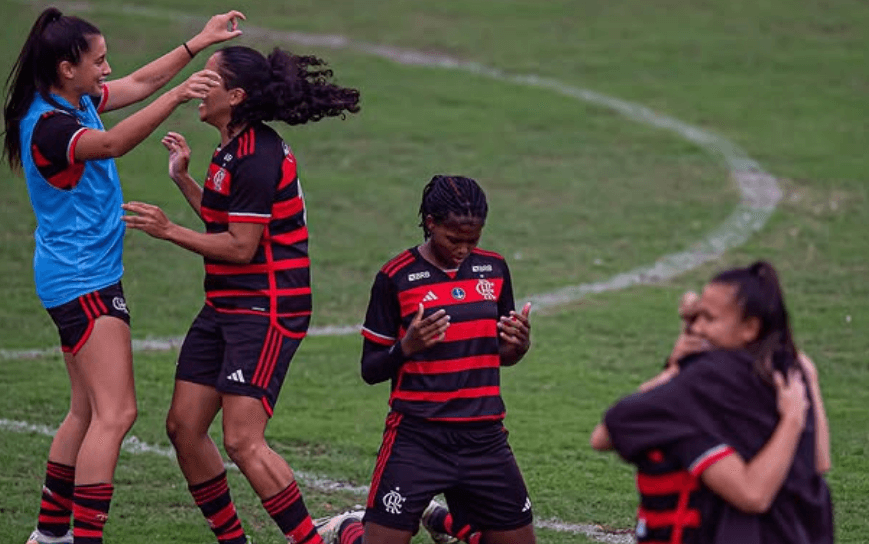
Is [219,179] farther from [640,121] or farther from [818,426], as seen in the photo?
[640,121]

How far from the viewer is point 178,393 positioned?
6773mm

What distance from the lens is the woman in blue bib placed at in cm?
661

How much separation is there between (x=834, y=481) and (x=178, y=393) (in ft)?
11.2

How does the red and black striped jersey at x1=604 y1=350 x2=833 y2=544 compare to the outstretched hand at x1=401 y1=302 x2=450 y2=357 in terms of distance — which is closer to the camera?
the red and black striped jersey at x1=604 y1=350 x2=833 y2=544

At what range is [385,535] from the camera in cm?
623

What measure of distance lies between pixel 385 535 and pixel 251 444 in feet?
2.38

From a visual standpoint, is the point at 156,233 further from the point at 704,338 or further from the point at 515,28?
the point at 515,28

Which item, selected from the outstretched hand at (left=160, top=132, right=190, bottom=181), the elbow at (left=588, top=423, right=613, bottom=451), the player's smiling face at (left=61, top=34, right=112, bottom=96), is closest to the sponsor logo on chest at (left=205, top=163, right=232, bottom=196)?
the outstretched hand at (left=160, top=132, right=190, bottom=181)

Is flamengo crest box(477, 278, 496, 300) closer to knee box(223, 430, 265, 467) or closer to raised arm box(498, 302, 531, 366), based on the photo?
raised arm box(498, 302, 531, 366)

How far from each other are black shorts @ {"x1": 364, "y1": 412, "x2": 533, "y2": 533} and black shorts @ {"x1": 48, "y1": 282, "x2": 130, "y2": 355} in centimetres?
140

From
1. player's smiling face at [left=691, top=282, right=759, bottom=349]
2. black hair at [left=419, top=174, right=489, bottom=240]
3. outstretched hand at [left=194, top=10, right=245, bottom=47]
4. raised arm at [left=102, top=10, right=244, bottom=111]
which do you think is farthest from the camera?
raised arm at [left=102, top=10, right=244, bottom=111]

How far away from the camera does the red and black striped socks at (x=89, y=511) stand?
6562 millimetres

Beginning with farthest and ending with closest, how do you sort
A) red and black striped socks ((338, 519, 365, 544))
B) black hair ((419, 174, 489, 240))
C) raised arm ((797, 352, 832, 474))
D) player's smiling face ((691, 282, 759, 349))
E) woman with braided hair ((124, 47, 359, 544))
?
1. red and black striped socks ((338, 519, 365, 544))
2. woman with braided hair ((124, 47, 359, 544))
3. black hair ((419, 174, 489, 240))
4. raised arm ((797, 352, 832, 474))
5. player's smiling face ((691, 282, 759, 349))

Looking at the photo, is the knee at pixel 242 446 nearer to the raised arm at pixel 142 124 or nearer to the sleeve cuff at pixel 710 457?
the raised arm at pixel 142 124
